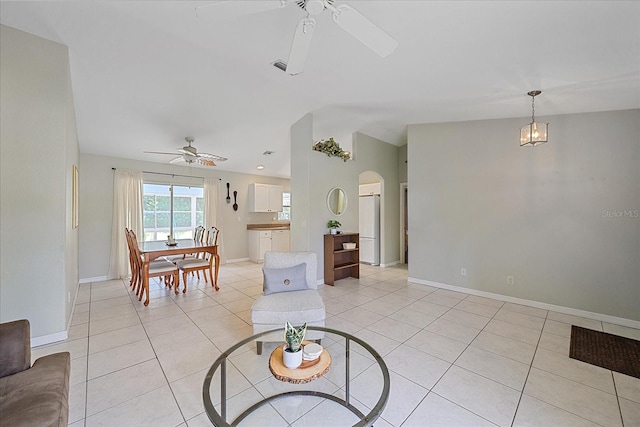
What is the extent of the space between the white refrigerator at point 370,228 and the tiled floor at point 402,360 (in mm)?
2106

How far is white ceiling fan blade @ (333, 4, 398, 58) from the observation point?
1434mm

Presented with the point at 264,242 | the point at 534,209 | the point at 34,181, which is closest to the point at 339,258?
the point at 264,242

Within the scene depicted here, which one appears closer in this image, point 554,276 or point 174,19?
point 174,19

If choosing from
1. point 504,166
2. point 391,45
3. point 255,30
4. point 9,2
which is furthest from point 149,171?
point 504,166

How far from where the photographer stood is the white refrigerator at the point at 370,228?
19.1 ft

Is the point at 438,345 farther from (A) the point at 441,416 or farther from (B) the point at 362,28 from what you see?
(B) the point at 362,28

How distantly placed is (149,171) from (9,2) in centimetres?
367

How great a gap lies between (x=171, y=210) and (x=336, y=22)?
226 inches

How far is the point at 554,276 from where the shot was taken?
10.8 feet

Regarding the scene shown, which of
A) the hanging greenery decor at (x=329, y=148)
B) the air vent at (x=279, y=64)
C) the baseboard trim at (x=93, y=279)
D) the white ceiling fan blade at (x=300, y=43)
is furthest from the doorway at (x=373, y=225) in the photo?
the baseboard trim at (x=93, y=279)

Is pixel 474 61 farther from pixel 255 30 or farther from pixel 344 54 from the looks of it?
pixel 255 30

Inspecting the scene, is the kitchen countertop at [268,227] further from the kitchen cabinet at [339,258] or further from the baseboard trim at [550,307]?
the baseboard trim at [550,307]

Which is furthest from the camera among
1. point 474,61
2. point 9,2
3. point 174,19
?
point 474,61

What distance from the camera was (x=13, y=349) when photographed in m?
1.39
